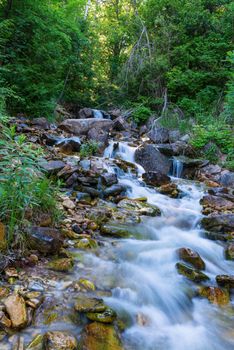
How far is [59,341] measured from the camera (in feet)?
7.66

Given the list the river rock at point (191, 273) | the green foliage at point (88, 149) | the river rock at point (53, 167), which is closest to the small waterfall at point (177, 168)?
the green foliage at point (88, 149)

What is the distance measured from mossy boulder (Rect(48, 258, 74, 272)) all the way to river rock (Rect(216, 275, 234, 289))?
1.88m

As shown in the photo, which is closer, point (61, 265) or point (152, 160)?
point (61, 265)

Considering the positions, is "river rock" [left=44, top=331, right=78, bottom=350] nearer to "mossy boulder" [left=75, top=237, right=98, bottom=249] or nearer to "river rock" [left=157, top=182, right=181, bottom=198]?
"mossy boulder" [left=75, top=237, right=98, bottom=249]

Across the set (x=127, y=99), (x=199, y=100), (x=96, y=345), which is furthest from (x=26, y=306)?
(x=127, y=99)

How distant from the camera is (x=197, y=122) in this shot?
12.5 meters

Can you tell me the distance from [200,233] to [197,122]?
7.96m

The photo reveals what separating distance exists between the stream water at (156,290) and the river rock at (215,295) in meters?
0.08

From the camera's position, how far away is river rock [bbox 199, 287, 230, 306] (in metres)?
3.42

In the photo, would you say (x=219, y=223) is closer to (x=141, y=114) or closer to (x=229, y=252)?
(x=229, y=252)

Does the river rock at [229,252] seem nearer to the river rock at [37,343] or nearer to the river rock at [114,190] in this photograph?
the river rock at [114,190]

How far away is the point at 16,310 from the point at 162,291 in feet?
5.95

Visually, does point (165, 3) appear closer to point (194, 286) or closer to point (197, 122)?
point (197, 122)

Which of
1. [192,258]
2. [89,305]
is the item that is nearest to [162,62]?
[192,258]
